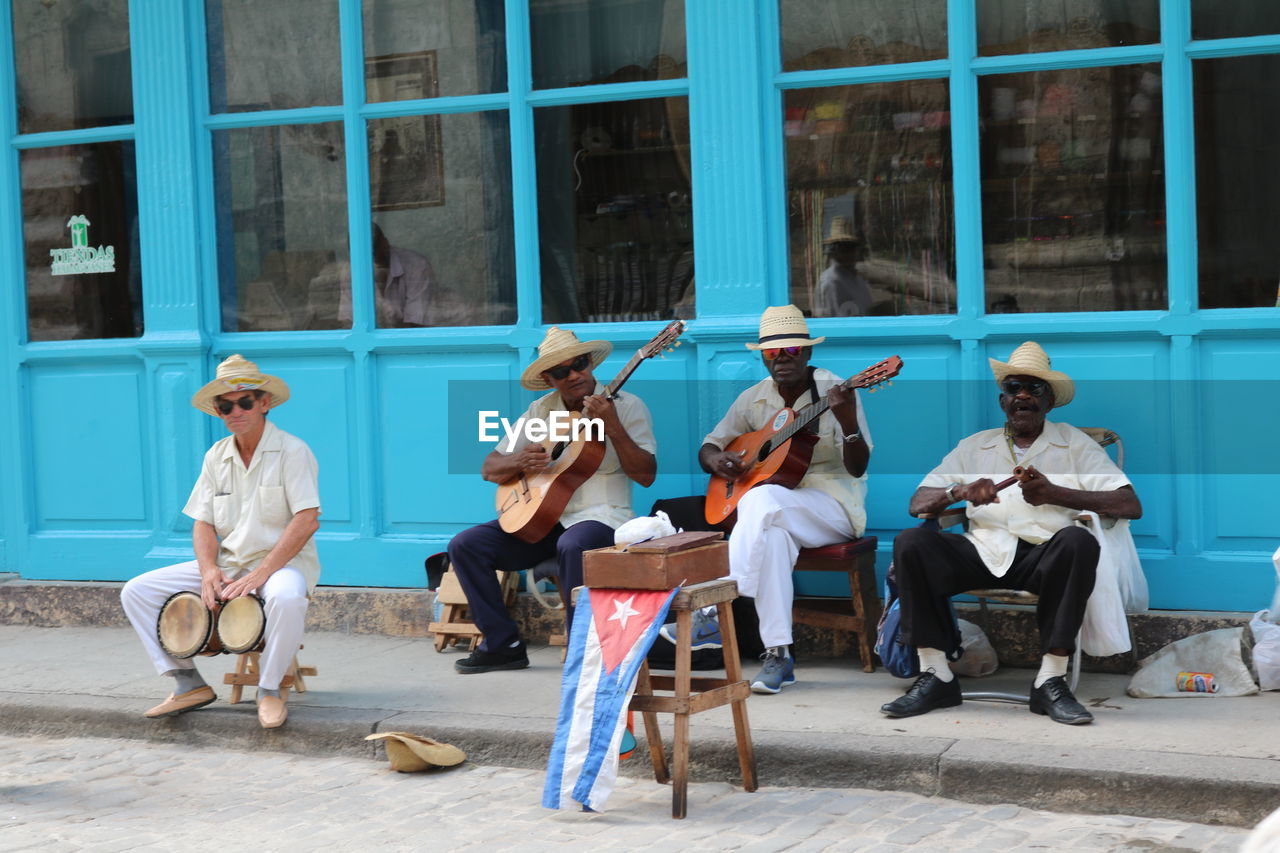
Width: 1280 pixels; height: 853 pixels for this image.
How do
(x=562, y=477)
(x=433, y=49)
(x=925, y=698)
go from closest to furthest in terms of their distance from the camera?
1. (x=925, y=698)
2. (x=562, y=477)
3. (x=433, y=49)

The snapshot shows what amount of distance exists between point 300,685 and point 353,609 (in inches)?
50.5

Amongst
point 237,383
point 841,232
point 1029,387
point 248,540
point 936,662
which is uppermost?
point 841,232

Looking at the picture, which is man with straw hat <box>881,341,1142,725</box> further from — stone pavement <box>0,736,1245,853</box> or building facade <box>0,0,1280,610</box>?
stone pavement <box>0,736,1245,853</box>

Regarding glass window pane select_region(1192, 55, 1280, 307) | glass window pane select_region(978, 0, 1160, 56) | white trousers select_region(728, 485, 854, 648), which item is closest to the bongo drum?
white trousers select_region(728, 485, 854, 648)

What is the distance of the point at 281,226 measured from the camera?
8.05 meters

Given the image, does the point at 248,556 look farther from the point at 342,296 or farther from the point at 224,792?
the point at 342,296

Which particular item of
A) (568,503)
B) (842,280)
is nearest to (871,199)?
(842,280)

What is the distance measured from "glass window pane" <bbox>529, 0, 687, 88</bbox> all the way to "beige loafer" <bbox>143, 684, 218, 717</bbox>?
315 centimetres

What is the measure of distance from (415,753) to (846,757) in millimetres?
1509

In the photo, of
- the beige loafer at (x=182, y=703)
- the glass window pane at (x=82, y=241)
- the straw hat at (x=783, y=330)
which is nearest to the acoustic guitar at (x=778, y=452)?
the straw hat at (x=783, y=330)

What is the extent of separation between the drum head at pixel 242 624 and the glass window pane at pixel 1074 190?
3199mm

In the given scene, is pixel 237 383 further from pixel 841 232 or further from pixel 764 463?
pixel 841 232

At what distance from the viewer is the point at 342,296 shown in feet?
26.0

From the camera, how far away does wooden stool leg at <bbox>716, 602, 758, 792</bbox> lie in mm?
5160
